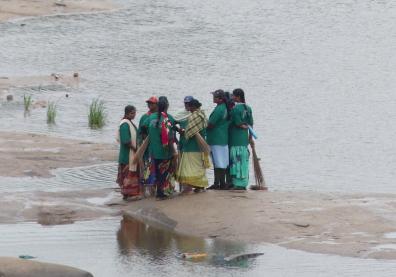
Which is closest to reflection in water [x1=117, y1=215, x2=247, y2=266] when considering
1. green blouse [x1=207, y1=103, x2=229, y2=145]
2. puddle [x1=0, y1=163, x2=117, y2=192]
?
green blouse [x1=207, y1=103, x2=229, y2=145]

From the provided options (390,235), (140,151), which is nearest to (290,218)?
(390,235)

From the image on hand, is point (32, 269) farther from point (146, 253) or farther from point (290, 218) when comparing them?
point (290, 218)

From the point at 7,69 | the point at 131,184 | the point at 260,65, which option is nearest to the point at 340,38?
the point at 260,65

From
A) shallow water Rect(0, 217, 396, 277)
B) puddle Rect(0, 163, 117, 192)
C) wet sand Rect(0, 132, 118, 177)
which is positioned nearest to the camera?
shallow water Rect(0, 217, 396, 277)

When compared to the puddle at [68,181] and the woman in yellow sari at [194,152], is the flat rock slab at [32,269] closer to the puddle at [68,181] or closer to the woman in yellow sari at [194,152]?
the woman in yellow sari at [194,152]

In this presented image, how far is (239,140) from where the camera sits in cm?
1611

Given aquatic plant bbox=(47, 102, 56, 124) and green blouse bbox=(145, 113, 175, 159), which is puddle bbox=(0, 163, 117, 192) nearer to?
green blouse bbox=(145, 113, 175, 159)

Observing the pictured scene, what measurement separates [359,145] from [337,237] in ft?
35.6

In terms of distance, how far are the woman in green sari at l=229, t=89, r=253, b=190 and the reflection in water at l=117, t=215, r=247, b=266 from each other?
1.92m

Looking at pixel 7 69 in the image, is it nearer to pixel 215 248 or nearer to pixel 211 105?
pixel 211 105

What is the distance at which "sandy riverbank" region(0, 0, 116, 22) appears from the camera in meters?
44.1

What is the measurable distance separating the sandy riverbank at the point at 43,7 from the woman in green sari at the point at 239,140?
1111 inches

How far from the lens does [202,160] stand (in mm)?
15773

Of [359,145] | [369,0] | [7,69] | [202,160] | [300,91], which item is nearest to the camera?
[202,160]
